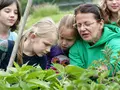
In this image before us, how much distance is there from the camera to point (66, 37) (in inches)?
113

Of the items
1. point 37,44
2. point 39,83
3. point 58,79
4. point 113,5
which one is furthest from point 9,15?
point 39,83

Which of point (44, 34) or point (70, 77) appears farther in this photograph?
point (44, 34)

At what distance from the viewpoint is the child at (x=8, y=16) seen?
370 cm

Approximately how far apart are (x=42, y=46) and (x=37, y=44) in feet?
0.16

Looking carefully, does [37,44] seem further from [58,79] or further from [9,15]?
[58,79]

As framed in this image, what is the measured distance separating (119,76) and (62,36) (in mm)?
1439

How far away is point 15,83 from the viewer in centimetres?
137

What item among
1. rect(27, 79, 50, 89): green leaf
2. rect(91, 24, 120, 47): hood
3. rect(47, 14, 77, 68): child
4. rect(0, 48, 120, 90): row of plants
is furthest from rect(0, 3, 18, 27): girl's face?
rect(27, 79, 50, 89): green leaf

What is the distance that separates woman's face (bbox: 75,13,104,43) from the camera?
263cm

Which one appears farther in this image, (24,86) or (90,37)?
(90,37)

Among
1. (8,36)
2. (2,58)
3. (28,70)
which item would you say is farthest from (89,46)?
(28,70)

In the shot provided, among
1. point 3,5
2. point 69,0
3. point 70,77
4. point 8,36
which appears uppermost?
point 70,77

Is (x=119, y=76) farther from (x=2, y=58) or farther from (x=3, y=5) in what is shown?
(x=3, y=5)

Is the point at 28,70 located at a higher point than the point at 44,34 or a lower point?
higher
